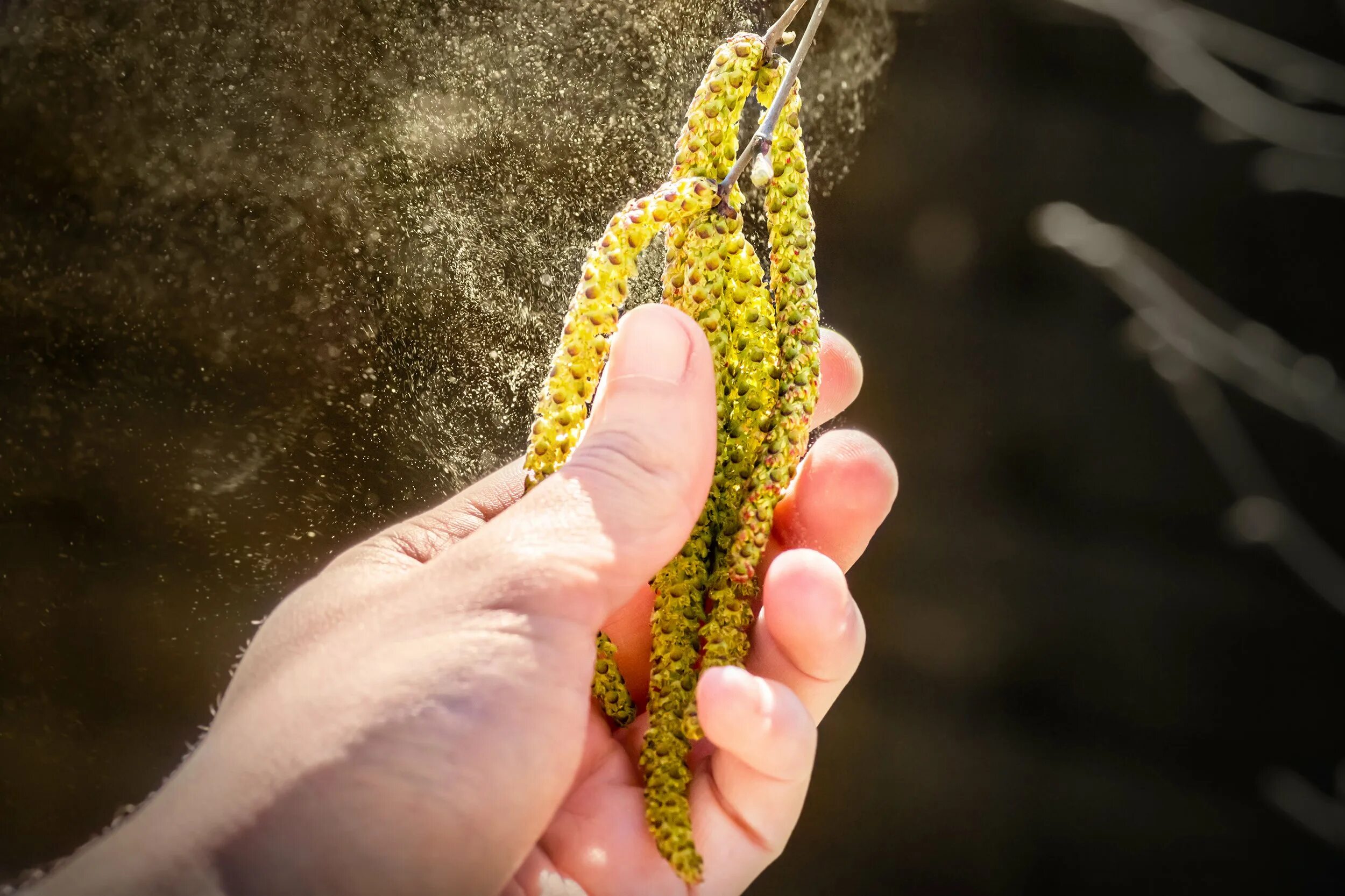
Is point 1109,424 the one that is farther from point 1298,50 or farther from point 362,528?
point 362,528

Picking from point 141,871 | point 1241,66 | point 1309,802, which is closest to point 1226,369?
point 1241,66

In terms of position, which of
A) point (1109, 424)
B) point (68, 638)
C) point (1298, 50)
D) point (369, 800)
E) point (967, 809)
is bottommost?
point (967, 809)

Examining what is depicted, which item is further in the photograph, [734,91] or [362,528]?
[362,528]

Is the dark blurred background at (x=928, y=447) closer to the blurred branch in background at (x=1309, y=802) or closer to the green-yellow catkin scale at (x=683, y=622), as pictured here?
the blurred branch in background at (x=1309, y=802)

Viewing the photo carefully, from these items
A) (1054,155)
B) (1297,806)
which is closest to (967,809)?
(1297,806)

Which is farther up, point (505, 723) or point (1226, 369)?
point (505, 723)

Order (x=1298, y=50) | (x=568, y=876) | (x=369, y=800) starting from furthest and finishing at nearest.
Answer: (x=1298, y=50) → (x=568, y=876) → (x=369, y=800)

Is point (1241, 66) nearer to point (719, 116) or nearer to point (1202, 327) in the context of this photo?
point (1202, 327)

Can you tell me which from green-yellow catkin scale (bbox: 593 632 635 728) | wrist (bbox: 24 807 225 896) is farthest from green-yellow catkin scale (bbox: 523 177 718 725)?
wrist (bbox: 24 807 225 896)
